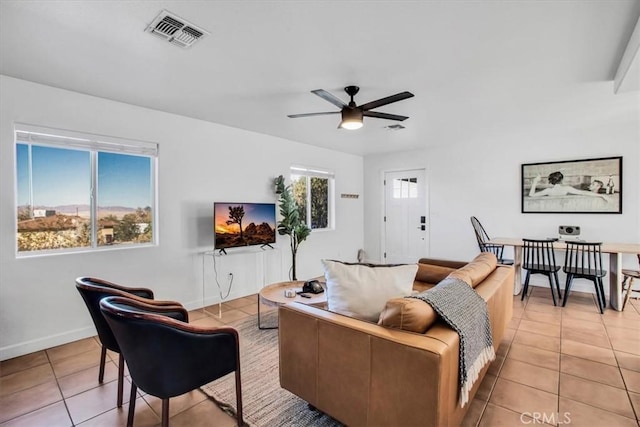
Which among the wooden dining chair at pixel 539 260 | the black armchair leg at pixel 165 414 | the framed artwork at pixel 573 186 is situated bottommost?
the black armchair leg at pixel 165 414

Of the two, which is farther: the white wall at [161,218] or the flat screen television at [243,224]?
the flat screen television at [243,224]

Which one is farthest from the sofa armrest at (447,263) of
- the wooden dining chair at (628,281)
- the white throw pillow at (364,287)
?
the wooden dining chair at (628,281)

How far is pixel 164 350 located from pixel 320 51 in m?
2.12

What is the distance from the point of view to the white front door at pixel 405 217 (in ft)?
19.5

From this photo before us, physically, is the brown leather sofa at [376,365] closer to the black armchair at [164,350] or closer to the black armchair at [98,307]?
the black armchair at [164,350]

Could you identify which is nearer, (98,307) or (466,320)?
(466,320)

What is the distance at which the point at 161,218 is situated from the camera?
3.56m

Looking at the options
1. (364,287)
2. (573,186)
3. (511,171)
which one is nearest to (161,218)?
(364,287)

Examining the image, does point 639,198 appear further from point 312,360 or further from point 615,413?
point 312,360

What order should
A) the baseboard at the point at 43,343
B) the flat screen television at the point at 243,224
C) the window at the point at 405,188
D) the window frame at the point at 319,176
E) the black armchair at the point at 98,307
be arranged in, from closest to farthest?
the black armchair at the point at 98,307, the baseboard at the point at 43,343, the flat screen television at the point at 243,224, the window frame at the point at 319,176, the window at the point at 405,188

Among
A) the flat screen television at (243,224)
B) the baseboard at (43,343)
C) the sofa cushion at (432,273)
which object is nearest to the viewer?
the baseboard at (43,343)

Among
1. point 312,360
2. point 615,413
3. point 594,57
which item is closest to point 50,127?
point 312,360

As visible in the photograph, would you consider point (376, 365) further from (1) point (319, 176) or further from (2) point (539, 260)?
(1) point (319, 176)

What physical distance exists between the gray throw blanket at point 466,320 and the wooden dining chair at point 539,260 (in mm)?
2637
